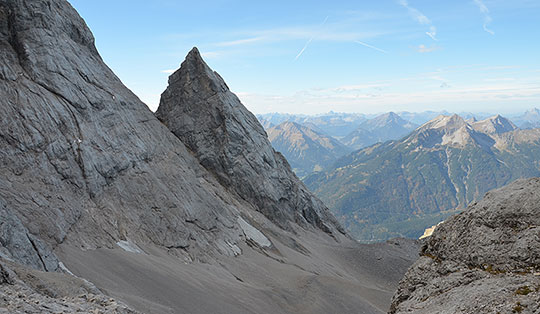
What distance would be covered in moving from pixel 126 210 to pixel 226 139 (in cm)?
3991

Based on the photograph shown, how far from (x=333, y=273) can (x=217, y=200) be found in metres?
27.3

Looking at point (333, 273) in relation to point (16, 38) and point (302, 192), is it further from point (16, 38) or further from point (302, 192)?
point (16, 38)

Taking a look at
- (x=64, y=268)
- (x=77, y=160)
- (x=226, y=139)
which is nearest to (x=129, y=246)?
(x=64, y=268)

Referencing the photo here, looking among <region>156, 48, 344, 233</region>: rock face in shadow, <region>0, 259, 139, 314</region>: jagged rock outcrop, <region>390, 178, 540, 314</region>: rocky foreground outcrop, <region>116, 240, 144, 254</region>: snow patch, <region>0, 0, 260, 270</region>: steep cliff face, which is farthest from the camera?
<region>156, 48, 344, 233</region>: rock face in shadow

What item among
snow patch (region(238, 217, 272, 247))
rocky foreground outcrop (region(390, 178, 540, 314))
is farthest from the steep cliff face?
rocky foreground outcrop (region(390, 178, 540, 314))

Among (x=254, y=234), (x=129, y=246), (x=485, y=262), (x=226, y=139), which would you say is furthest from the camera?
(x=226, y=139)

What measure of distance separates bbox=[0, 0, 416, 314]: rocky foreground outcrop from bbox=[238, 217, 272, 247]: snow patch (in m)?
0.28

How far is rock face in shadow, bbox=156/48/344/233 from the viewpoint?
3546 inches

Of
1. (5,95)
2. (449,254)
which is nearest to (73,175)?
(5,95)

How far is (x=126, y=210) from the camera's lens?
179 feet

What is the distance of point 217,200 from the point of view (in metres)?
73.6

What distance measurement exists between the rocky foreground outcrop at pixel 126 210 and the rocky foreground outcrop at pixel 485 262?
1774cm

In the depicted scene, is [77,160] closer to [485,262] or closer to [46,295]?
[46,295]

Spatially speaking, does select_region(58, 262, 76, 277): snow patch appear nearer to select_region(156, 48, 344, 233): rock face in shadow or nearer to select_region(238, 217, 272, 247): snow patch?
select_region(238, 217, 272, 247): snow patch
